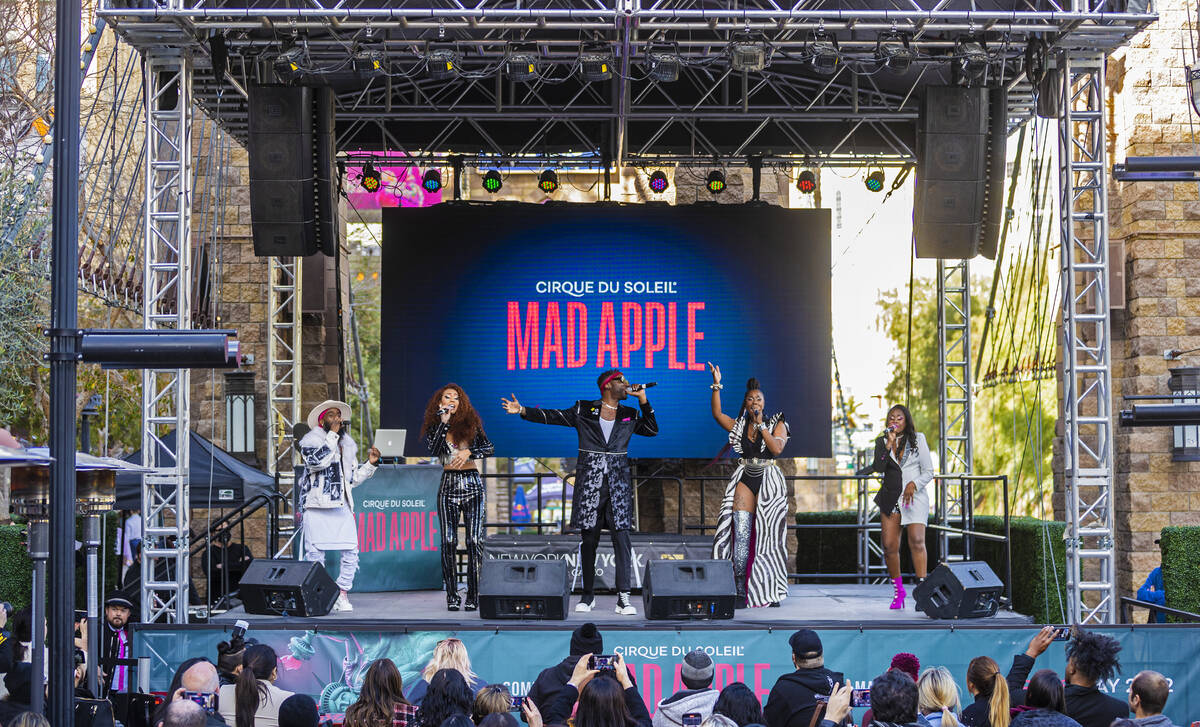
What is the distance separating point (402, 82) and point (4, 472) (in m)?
8.90

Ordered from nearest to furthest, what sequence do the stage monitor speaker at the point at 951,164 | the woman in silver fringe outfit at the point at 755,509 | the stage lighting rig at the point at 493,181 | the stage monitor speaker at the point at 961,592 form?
1. the stage monitor speaker at the point at 961,592
2. the woman in silver fringe outfit at the point at 755,509
3. the stage monitor speaker at the point at 951,164
4. the stage lighting rig at the point at 493,181

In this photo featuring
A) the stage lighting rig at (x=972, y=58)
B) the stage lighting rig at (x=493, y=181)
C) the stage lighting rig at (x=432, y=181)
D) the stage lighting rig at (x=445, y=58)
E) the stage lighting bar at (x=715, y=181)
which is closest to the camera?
the stage lighting rig at (x=972, y=58)

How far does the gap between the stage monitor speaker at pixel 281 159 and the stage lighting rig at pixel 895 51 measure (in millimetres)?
4950

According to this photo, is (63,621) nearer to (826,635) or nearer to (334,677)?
(334,677)

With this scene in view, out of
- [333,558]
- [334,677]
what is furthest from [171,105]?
[334,677]

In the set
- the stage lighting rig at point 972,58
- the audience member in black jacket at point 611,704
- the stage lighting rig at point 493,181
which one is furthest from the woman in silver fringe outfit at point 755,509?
the stage lighting rig at point 493,181

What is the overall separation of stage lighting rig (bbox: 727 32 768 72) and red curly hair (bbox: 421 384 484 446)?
372 centimetres

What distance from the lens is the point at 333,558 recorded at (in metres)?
11.6

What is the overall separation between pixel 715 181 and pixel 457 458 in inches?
237

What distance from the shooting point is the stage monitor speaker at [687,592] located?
928 centimetres

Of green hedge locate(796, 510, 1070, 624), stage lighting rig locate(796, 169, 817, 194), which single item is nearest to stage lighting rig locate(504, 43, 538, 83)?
stage lighting rig locate(796, 169, 817, 194)

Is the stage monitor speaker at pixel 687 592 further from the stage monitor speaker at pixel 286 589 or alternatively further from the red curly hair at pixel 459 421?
the stage monitor speaker at pixel 286 589

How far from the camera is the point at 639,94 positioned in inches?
547

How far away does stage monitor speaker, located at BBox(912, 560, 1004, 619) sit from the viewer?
9.49m
